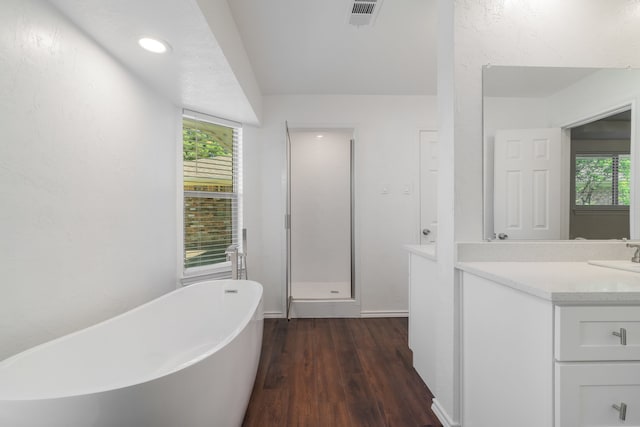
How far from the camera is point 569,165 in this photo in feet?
4.94

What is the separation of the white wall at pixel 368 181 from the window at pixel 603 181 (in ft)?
5.66

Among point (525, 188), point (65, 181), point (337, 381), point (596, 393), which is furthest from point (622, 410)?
point (65, 181)

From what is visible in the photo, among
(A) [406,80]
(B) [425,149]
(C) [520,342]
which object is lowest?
(C) [520,342]

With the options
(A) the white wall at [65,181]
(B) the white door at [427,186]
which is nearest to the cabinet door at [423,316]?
(B) the white door at [427,186]

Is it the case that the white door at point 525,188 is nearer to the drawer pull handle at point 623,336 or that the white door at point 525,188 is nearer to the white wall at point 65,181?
the drawer pull handle at point 623,336

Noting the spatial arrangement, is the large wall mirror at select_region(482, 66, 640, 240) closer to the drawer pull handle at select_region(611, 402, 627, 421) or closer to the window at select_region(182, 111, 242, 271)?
the drawer pull handle at select_region(611, 402, 627, 421)

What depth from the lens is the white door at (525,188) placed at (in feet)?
4.90

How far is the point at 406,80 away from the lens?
285 centimetres

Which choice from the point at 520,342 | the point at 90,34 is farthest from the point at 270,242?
the point at 520,342

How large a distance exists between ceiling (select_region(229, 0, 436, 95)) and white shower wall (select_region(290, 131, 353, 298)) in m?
1.24

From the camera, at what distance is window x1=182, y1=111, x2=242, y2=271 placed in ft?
8.64

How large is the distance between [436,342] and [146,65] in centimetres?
249

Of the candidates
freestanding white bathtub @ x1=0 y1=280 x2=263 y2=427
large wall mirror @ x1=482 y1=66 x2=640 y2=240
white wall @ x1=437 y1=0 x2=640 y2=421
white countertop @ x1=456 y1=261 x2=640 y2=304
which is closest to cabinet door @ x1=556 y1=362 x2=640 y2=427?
white countertop @ x1=456 y1=261 x2=640 y2=304

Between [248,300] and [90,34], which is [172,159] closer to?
[90,34]
